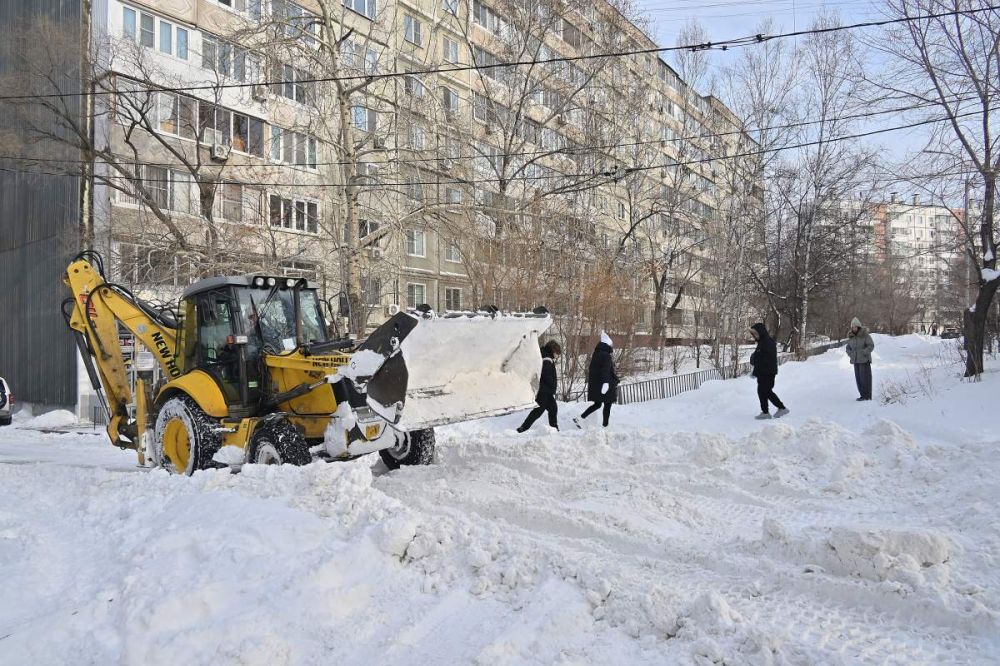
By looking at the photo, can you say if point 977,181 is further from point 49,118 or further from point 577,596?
point 49,118

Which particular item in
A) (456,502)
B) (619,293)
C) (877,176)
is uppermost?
(877,176)

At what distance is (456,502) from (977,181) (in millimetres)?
17363

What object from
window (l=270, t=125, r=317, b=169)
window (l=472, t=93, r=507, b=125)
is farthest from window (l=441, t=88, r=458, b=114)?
window (l=270, t=125, r=317, b=169)

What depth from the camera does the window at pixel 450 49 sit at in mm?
27641

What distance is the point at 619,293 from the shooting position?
19.3 metres

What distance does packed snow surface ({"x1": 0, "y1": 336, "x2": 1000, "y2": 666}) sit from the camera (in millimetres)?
3682

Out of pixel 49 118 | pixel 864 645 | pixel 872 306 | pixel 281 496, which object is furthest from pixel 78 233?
pixel 872 306

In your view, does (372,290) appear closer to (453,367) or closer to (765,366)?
(765,366)

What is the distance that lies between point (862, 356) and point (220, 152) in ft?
61.7

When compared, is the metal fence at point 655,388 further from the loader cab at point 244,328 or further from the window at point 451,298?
the window at point 451,298

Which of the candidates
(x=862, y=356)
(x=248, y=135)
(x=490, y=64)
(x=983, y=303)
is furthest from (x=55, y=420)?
(x=983, y=303)

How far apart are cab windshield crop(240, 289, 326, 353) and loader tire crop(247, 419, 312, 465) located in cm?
106

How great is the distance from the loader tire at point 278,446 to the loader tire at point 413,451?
160cm

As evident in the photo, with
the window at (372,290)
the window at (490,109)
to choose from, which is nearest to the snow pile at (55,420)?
the window at (372,290)
